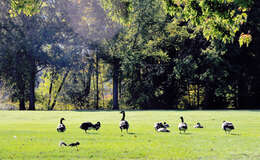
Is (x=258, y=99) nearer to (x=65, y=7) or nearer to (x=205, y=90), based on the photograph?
(x=205, y=90)

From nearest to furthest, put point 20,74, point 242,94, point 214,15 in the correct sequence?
point 214,15 → point 20,74 → point 242,94

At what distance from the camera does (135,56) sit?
6097 cm

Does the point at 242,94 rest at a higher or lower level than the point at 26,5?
lower

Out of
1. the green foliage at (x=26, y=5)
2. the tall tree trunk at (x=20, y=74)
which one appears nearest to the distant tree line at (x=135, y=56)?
the tall tree trunk at (x=20, y=74)

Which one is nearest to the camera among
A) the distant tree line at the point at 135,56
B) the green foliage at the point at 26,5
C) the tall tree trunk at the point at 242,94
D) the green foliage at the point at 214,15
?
the green foliage at the point at 214,15

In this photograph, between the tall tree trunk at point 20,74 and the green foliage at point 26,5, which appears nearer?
the green foliage at point 26,5

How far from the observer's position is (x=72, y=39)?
62312 mm

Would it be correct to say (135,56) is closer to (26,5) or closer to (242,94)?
(242,94)

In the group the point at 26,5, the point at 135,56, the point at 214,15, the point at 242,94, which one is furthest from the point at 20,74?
the point at 214,15

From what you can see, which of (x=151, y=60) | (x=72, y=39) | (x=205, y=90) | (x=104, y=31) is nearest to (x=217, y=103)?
(x=205, y=90)

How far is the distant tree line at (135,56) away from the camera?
5912 cm

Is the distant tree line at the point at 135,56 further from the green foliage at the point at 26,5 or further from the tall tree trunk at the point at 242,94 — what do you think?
the green foliage at the point at 26,5

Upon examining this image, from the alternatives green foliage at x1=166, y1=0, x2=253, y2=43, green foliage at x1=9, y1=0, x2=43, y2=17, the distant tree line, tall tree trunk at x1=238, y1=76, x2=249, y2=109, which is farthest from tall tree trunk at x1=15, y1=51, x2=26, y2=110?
green foliage at x1=166, y1=0, x2=253, y2=43

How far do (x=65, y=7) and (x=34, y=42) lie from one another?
870 centimetres
